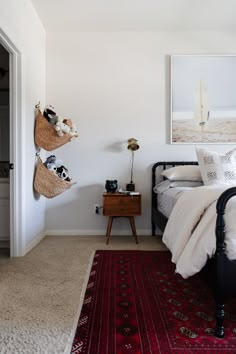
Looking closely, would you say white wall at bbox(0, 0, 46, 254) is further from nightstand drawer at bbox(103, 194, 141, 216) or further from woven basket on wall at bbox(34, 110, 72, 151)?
nightstand drawer at bbox(103, 194, 141, 216)

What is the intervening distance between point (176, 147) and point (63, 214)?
170cm

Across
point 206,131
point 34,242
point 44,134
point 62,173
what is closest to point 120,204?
point 62,173

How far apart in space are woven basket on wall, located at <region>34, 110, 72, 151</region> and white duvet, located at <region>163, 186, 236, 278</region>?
5.83ft

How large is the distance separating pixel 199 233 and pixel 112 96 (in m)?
2.42

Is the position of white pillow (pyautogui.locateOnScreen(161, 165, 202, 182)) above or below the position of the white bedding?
above

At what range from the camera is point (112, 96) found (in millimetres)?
3367

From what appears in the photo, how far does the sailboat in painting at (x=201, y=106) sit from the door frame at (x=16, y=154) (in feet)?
6.99

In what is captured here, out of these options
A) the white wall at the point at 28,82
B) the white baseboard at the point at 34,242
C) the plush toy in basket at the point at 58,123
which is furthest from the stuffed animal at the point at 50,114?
the white baseboard at the point at 34,242

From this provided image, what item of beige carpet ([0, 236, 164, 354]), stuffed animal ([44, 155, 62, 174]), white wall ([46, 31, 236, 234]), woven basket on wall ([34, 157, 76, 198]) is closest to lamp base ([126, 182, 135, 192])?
white wall ([46, 31, 236, 234])

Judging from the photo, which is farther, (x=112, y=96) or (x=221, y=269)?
(x=112, y=96)

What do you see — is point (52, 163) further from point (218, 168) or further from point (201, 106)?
point (201, 106)

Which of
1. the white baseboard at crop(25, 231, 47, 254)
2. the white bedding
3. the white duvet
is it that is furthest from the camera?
the white baseboard at crop(25, 231, 47, 254)

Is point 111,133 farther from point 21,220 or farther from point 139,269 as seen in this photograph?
point 139,269

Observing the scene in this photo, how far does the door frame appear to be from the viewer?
8.02 feet
